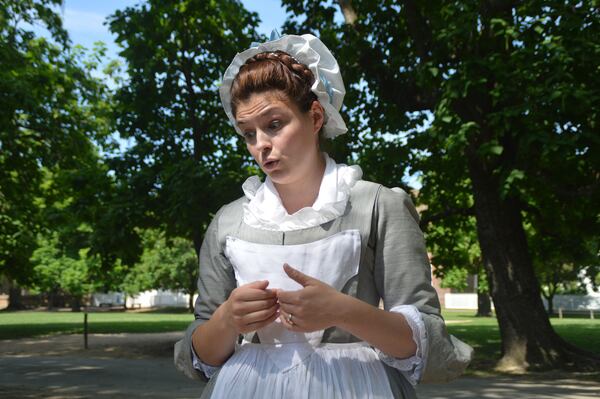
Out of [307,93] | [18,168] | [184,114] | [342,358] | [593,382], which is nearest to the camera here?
[342,358]

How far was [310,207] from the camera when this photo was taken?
6.61 feet

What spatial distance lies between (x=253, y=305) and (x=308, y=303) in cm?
14

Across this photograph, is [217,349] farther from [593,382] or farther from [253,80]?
[593,382]

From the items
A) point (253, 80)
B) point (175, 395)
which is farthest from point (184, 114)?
point (253, 80)

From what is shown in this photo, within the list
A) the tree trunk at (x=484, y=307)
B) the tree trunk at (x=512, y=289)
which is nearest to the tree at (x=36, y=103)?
the tree trunk at (x=512, y=289)

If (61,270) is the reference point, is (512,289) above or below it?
below

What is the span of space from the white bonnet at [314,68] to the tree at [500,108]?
9.22 metres

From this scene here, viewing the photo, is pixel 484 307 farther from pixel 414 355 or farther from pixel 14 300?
pixel 414 355

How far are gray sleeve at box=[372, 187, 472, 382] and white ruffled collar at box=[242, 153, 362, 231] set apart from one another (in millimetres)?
130

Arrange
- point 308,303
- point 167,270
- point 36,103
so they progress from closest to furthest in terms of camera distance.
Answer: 1. point 308,303
2. point 36,103
3. point 167,270

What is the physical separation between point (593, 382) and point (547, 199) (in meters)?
5.37

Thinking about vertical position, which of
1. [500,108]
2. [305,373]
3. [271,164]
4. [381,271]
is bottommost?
[305,373]

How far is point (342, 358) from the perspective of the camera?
187 centimetres

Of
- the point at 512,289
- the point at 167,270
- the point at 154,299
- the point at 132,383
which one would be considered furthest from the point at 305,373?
the point at 154,299
